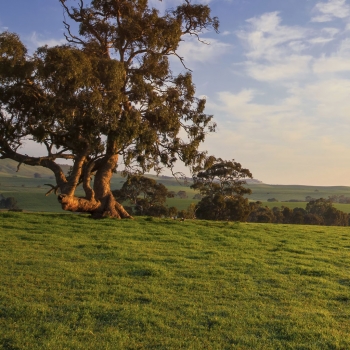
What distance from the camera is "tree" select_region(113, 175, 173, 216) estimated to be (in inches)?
1944

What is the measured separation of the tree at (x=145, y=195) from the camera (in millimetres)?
49375

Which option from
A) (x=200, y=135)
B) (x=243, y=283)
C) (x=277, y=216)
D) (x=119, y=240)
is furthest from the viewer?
Result: (x=277, y=216)

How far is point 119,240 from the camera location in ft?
52.0

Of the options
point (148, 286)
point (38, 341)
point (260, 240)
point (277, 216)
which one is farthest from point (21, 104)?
point (277, 216)

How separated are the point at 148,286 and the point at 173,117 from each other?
15030 millimetres

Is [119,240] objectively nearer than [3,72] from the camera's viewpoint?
Yes

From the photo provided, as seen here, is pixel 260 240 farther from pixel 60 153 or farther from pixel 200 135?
pixel 60 153

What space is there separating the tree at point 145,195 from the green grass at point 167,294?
107 ft

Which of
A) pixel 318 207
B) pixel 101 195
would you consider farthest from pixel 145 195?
pixel 318 207

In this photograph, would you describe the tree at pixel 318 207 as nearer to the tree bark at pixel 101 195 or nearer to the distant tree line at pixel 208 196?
the distant tree line at pixel 208 196

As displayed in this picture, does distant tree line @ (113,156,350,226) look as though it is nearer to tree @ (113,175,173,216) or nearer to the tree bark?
tree @ (113,175,173,216)

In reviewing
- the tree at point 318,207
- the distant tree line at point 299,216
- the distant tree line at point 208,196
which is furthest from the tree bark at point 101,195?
the tree at point 318,207

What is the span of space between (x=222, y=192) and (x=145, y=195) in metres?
9.52

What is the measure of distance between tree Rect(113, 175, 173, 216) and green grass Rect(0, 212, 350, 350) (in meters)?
32.6
